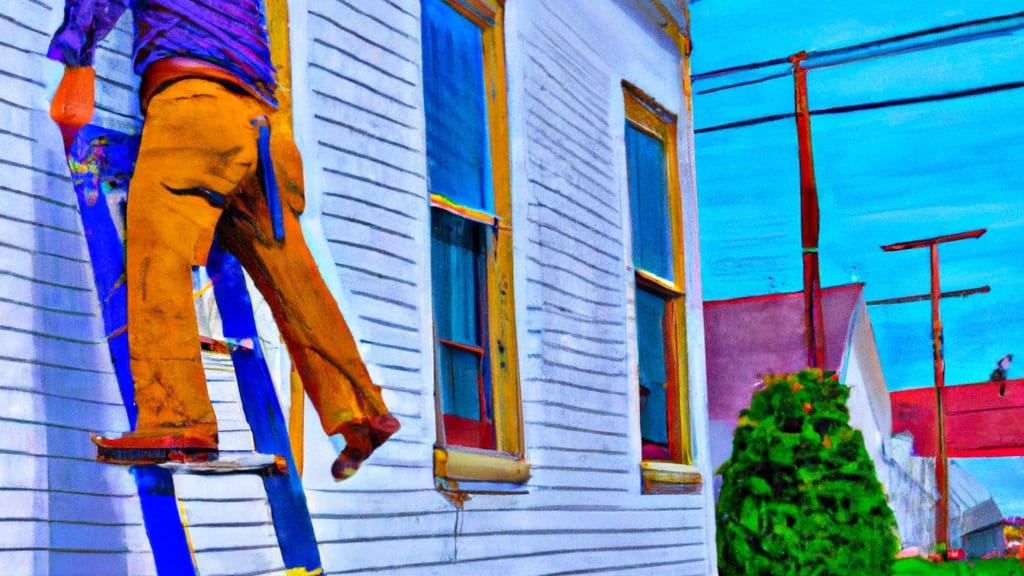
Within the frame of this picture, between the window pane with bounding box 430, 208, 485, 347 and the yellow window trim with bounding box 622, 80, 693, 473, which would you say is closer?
the window pane with bounding box 430, 208, 485, 347

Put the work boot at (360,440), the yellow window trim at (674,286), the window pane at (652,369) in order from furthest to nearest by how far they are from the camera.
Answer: the yellow window trim at (674,286) < the window pane at (652,369) < the work boot at (360,440)

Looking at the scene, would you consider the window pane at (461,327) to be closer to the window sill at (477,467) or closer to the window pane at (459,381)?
the window pane at (459,381)

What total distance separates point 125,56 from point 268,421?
4.31 ft

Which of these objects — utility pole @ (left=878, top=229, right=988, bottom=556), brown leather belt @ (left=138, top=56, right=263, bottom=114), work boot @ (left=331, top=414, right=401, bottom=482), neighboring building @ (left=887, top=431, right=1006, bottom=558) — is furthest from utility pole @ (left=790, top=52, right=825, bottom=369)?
brown leather belt @ (left=138, top=56, right=263, bottom=114)

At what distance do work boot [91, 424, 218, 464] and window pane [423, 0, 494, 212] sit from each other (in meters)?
2.62

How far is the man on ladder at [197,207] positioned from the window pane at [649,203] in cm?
462

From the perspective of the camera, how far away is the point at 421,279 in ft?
20.3

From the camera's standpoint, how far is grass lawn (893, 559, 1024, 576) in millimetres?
20172

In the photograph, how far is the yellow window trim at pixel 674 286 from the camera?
9703 millimetres

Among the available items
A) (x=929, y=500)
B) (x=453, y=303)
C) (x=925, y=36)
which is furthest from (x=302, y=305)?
(x=929, y=500)

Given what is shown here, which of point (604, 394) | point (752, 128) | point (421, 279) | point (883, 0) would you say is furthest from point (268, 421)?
point (752, 128)

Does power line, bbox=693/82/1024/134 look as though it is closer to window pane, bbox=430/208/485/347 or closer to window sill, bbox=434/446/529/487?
window pane, bbox=430/208/485/347

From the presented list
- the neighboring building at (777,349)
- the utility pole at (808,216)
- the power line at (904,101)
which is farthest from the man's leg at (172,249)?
the neighboring building at (777,349)

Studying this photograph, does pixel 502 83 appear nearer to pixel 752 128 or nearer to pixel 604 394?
pixel 604 394
